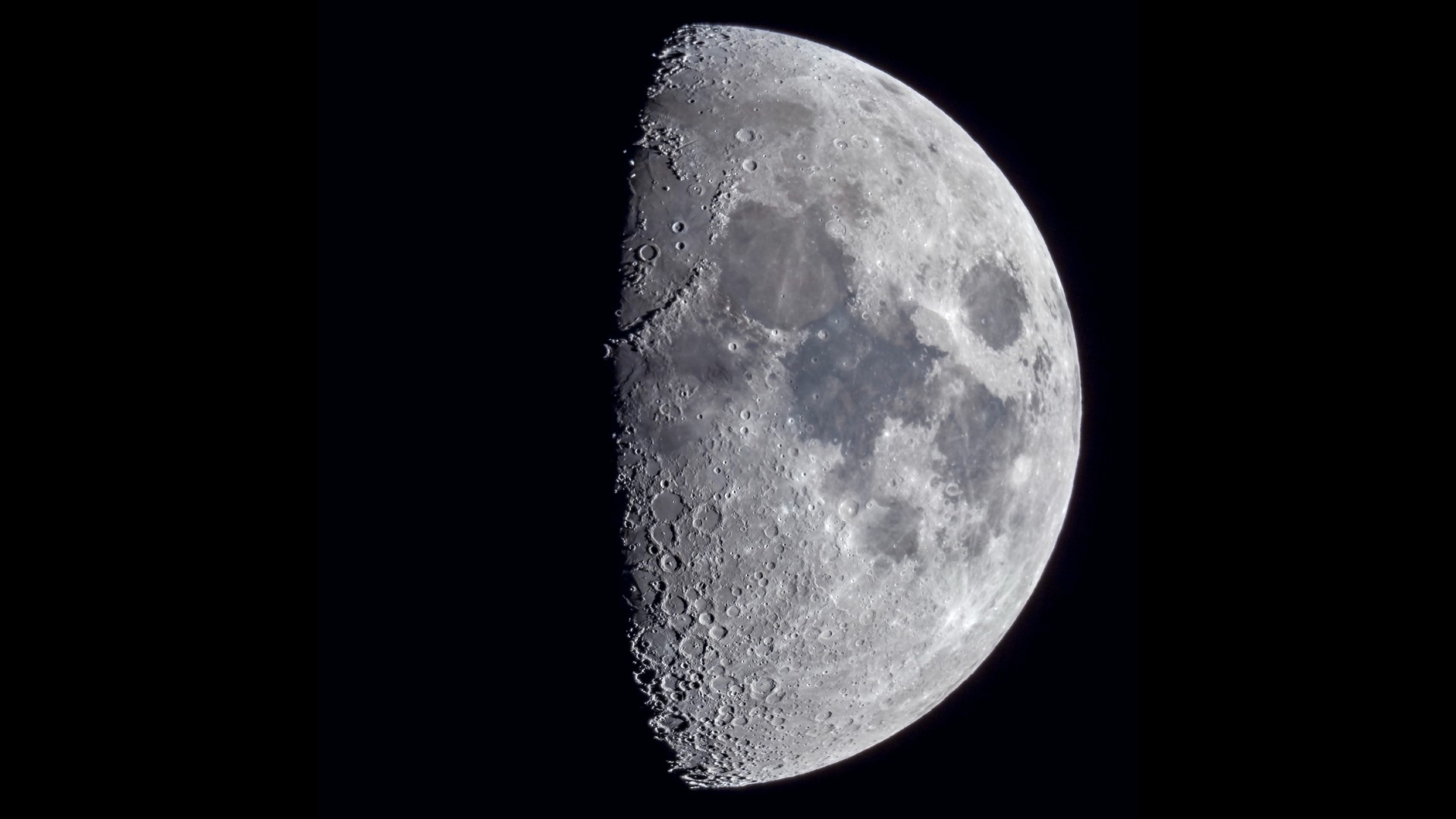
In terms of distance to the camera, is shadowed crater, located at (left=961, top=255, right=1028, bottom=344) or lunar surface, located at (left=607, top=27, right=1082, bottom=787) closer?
lunar surface, located at (left=607, top=27, right=1082, bottom=787)

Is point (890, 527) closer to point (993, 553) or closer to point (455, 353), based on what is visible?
point (993, 553)

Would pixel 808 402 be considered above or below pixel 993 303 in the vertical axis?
below

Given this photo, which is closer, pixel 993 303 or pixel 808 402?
pixel 808 402

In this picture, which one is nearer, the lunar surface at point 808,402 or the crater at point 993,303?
the lunar surface at point 808,402

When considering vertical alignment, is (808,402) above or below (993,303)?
below

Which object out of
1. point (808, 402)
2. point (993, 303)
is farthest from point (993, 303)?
→ point (808, 402)

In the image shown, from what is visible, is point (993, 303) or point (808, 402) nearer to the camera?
point (808, 402)

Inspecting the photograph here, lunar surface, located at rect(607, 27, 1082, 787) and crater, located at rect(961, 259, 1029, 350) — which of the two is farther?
crater, located at rect(961, 259, 1029, 350)

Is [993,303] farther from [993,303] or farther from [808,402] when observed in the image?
[808,402]
